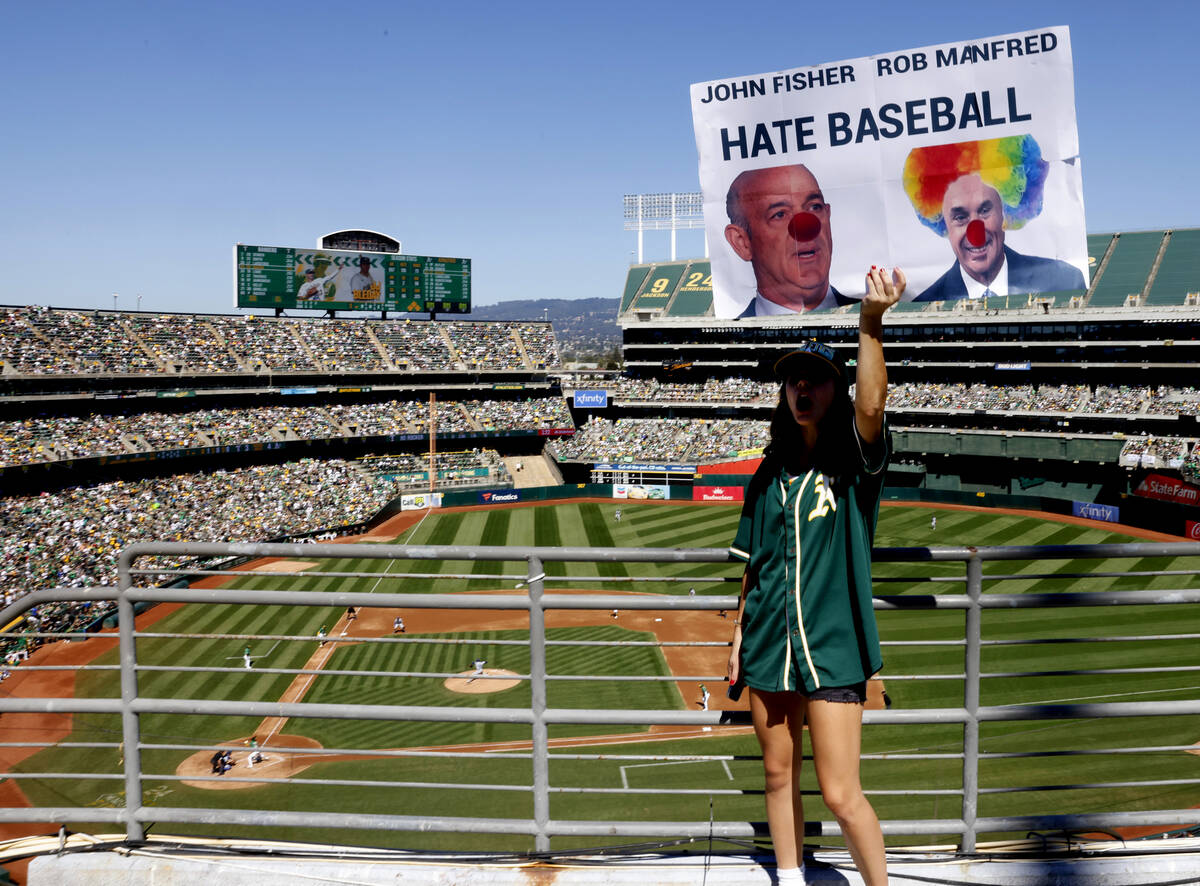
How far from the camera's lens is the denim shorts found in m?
3.19

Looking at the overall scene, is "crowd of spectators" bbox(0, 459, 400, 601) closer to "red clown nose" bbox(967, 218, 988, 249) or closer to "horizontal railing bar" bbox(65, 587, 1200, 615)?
"horizontal railing bar" bbox(65, 587, 1200, 615)

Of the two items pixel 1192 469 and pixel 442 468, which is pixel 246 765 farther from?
pixel 1192 469

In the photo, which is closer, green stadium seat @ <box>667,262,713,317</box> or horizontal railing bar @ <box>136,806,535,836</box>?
horizontal railing bar @ <box>136,806,535,836</box>

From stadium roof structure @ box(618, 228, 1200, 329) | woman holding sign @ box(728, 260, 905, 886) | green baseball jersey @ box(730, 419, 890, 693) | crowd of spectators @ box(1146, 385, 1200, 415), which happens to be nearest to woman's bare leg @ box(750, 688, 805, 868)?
woman holding sign @ box(728, 260, 905, 886)

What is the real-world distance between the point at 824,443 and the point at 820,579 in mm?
531

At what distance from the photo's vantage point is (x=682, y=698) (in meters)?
21.8

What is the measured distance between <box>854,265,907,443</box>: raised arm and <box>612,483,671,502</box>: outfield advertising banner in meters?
47.8

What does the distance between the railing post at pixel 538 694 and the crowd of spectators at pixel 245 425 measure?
42734 millimetres

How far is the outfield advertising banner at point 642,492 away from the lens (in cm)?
5109

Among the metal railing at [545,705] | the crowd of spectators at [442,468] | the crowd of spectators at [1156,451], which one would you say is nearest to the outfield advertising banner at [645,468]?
the crowd of spectators at [442,468]

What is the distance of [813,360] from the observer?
3.30 m

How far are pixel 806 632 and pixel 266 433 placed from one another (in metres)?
52.7

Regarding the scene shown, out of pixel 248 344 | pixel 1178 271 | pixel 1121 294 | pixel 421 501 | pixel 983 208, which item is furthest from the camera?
pixel 248 344

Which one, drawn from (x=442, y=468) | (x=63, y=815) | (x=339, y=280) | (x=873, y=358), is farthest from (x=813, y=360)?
(x=339, y=280)
